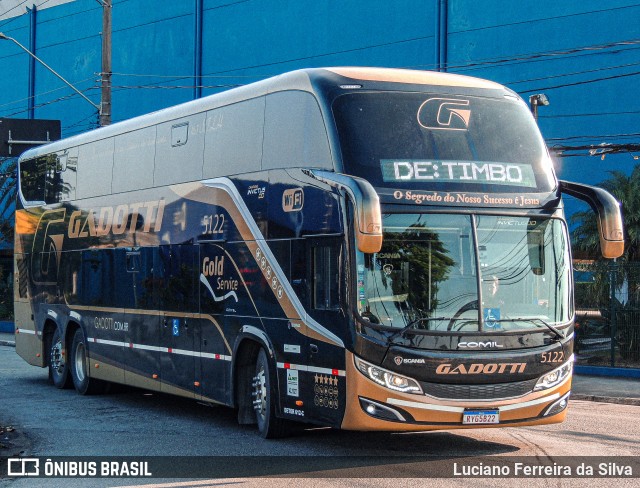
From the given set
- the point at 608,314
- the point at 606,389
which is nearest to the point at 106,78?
the point at 608,314

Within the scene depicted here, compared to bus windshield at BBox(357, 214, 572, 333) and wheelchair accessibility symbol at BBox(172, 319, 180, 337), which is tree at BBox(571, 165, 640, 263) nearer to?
wheelchair accessibility symbol at BBox(172, 319, 180, 337)

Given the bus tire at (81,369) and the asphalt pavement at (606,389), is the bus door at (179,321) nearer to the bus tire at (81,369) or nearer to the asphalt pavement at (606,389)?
the bus tire at (81,369)

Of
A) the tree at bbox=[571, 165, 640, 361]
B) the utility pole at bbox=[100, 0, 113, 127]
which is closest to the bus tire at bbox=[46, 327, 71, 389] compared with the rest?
the utility pole at bbox=[100, 0, 113, 127]

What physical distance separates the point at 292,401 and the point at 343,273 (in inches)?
71.2

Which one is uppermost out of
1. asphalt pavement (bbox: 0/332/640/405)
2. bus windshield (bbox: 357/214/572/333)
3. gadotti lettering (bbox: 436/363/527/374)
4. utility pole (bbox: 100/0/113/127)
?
utility pole (bbox: 100/0/113/127)

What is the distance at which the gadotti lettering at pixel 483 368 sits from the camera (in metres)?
11.4

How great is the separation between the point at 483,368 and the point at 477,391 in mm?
241

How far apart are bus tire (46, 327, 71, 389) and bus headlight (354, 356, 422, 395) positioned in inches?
391

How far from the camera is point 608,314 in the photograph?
24.3 m

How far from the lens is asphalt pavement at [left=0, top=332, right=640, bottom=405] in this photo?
19.9 m

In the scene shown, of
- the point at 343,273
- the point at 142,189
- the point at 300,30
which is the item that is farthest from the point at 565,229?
the point at 300,30

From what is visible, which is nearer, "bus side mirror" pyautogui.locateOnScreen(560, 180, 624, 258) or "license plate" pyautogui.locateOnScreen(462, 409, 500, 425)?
"license plate" pyautogui.locateOnScreen(462, 409, 500, 425)

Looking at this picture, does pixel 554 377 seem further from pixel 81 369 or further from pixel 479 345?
pixel 81 369

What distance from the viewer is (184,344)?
15.7m
